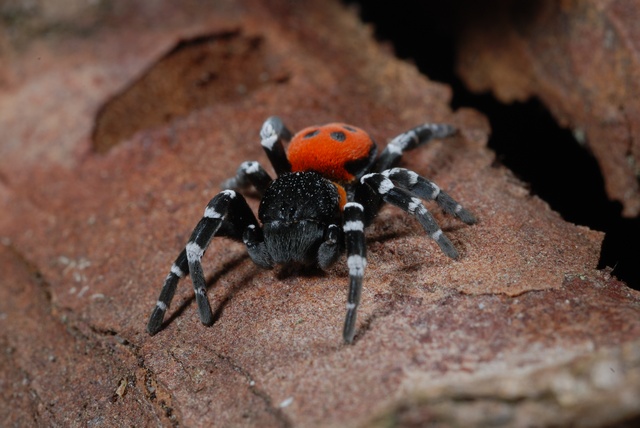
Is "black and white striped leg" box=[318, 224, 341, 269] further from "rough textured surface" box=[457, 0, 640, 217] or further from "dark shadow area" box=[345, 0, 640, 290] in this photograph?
"rough textured surface" box=[457, 0, 640, 217]

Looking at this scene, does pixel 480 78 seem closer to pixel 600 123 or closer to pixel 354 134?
pixel 600 123

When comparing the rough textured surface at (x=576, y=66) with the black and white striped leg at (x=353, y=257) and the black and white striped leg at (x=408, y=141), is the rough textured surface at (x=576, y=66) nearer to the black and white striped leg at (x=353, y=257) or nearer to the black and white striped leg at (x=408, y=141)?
the black and white striped leg at (x=408, y=141)

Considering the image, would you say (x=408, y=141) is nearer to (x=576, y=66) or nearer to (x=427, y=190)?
(x=427, y=190)

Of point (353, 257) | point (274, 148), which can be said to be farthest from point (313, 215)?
point (274, 148)

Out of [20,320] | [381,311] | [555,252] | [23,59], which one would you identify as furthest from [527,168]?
[23,59]

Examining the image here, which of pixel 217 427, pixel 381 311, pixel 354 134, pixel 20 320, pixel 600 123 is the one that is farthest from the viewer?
pixel 600 123

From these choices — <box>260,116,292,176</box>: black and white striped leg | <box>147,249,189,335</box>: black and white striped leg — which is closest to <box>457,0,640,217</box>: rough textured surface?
<box>260,116,292,176</box>: black and white striped leg

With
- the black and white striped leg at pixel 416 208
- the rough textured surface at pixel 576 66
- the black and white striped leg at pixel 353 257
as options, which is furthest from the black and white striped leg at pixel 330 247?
the rough textured surface at pixel 576 66
